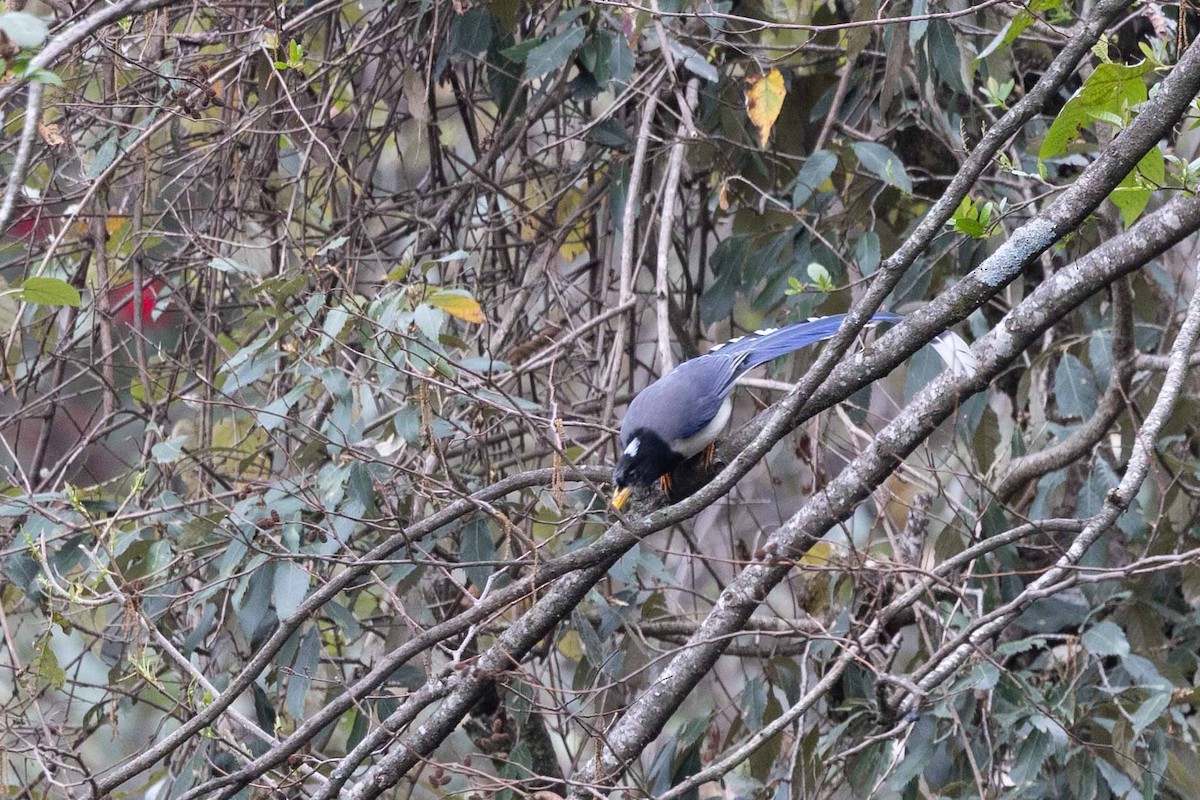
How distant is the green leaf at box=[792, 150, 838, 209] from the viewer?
3373 millimetres

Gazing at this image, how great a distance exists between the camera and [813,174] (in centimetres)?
338

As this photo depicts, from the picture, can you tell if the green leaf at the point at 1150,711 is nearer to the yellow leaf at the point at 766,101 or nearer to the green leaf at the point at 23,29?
the yellow leaf at the point at 766,101

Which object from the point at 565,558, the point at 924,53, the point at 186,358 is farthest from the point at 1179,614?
the point at 186,358

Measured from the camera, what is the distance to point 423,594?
3.29m

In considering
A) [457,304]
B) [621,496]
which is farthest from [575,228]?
[621,496]

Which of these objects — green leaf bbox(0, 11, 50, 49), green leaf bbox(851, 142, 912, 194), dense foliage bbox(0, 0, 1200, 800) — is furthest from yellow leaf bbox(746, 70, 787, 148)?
green leaf bbox(0, 11, 50, 49)

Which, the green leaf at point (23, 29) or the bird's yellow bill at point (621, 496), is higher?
the green leaf at point (23, 29)

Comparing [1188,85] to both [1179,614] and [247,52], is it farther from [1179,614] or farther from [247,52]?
[247,52]

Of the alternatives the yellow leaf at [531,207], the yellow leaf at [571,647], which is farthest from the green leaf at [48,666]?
the yellow leaf at [531,207]

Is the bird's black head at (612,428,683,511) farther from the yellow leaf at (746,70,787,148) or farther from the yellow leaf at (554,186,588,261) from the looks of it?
the yellow leaf at (554,186,588,261)

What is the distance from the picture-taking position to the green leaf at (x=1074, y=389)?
314 centimetres

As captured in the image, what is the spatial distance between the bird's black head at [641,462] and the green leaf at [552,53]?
106 centimetres

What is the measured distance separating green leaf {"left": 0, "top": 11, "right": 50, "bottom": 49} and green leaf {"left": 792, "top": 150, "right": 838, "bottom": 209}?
2216mm

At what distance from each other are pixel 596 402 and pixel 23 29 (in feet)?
7.09
